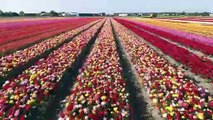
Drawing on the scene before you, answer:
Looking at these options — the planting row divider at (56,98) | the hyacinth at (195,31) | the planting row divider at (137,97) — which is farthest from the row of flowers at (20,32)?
the hyacinth at (195,31)

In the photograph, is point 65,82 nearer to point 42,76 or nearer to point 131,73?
point 42,76

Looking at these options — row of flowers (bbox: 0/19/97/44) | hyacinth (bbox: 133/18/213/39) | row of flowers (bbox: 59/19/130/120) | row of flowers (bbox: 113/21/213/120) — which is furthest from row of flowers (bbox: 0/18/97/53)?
hyacinth (bbox: 133/18/213/39)

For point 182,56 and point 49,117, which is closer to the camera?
Answer: point 49,117

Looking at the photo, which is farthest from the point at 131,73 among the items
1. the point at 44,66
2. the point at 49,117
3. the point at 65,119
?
the point at 65,119

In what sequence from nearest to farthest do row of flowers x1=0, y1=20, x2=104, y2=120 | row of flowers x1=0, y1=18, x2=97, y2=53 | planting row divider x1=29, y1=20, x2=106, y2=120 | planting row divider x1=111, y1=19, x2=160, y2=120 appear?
row of flowers x1=0, y1=20, x2=104, y2=120 < planting row divider x1=29, y1=20, x2=106, y2=120 < planting row divider x1=111, y1=19, x2=160, y2=120 < row of flowers x1=0, y1=18, x2=97, y2=53

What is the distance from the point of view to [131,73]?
13.3m

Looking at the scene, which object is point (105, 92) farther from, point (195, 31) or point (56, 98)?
point (195, 31)

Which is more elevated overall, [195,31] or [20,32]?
[20,32]

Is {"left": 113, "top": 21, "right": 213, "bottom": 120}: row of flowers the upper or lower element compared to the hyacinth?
upper

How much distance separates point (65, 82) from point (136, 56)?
17.9 ft

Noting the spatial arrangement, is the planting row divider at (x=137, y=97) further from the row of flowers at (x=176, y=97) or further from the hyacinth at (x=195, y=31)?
the hyacinth at (x=195, y=31)

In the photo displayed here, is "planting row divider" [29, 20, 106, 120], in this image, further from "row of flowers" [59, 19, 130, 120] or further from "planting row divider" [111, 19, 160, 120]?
"planting row divider" [111, 19, 160, 120]

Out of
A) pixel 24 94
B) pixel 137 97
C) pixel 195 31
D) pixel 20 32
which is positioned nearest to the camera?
pixel 24 94

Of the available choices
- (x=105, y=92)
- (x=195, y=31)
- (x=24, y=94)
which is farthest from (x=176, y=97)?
(x=195, y=31)
